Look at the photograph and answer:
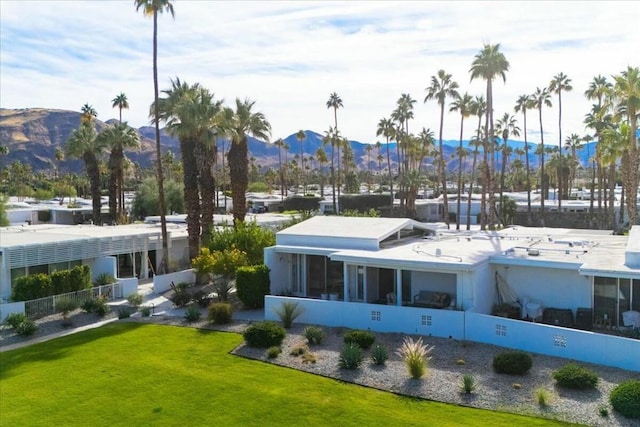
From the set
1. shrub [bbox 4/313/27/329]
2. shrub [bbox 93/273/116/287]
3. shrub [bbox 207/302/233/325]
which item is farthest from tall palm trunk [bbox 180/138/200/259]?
shrub [bbox 4/313/27/329]

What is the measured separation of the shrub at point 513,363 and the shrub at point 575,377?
3.15 ft

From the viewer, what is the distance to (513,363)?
17094 millimetres

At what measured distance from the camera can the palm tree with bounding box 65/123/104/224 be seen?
52.0m

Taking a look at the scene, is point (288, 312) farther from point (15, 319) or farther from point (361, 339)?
point (15, 319)

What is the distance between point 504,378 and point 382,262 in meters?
7.67

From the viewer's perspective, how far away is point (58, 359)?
20.6 metres

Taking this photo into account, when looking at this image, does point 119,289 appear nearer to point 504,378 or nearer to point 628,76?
point 504,378

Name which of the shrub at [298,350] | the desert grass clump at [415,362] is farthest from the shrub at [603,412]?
the shrub at [298,350]

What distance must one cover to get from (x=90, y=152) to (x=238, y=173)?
2324 centimetres

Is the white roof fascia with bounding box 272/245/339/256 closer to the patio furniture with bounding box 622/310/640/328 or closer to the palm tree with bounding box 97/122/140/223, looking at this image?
the patio furniture with bounding box 622/310/640/328

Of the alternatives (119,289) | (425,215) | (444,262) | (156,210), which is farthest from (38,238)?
(425,215)

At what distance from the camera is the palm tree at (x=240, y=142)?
1425 inches

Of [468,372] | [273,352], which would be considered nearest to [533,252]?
[468,372]

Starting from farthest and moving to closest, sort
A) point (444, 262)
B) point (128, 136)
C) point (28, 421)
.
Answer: point (128, 136) → point (444, 262) → point (28, 421)
